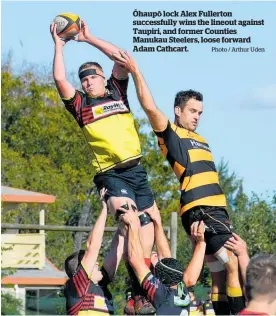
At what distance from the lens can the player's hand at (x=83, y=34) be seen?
914cm

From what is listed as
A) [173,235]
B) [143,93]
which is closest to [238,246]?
[143,93]

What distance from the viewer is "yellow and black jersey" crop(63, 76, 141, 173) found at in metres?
9.16

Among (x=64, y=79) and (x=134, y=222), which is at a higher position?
(x=64, y=79)

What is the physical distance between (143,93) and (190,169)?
0.94 metres

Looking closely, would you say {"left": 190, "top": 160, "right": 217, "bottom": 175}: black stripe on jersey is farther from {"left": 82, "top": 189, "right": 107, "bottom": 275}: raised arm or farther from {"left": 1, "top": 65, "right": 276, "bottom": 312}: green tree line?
{"left": 1, "top": 65, "right": 276, "bottom": 312}: green tree line

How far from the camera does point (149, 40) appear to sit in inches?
464

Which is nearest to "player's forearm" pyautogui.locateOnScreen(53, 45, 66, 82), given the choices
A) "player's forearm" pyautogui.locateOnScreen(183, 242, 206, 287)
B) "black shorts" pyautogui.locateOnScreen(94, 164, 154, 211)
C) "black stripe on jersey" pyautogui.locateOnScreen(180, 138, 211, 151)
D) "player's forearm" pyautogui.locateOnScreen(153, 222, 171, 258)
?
"black shorts" pyautogui.locateOnScreen(94, 164, 154, 211)

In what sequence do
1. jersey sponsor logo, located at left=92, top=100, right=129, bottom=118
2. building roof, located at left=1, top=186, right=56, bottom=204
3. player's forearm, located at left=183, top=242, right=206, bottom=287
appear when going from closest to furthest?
player's forearm, located at left=183, top=242, right=206, bottom=287
jersey sponsor logo, located at left=92, top=100, right=129, bottom=118
building roof, located at left=1, top=186, right=56, bottom=204

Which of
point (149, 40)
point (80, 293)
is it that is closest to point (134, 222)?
point (80, 293)

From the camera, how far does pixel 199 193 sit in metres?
9.35

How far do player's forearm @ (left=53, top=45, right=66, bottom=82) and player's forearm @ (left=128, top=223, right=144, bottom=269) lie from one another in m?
1.63

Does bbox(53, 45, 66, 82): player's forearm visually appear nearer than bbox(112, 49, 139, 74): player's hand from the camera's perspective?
No

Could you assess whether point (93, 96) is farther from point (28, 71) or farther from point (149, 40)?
point (28, 71)

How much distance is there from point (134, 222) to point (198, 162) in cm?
133
